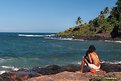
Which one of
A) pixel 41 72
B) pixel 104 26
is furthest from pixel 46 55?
pixel 104 26

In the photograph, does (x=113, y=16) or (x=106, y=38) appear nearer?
(x=106, y=38)

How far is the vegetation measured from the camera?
123338 mm

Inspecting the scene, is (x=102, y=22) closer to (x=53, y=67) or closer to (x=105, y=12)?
(x=105, y=12)

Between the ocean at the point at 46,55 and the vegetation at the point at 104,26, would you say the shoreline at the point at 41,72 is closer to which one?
the ocean at the point at 46,55

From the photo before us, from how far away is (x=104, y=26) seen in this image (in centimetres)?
13162

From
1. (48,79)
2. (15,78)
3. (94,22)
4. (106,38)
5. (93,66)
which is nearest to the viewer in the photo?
(48,79)

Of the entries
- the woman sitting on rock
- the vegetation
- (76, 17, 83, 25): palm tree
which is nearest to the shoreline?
the woman sitting on rock

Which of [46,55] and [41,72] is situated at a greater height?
→ [41,72]

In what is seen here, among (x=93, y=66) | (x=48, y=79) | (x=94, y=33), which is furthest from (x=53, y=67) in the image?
(x=94, y=33)

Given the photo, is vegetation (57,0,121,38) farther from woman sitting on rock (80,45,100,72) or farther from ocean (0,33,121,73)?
woman sitting on rock (80,45,100,72)

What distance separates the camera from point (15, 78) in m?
18.2

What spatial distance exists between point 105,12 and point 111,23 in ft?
62.0

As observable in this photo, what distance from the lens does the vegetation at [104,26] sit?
123 meters

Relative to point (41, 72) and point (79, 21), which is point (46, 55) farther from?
point (79, 21)
